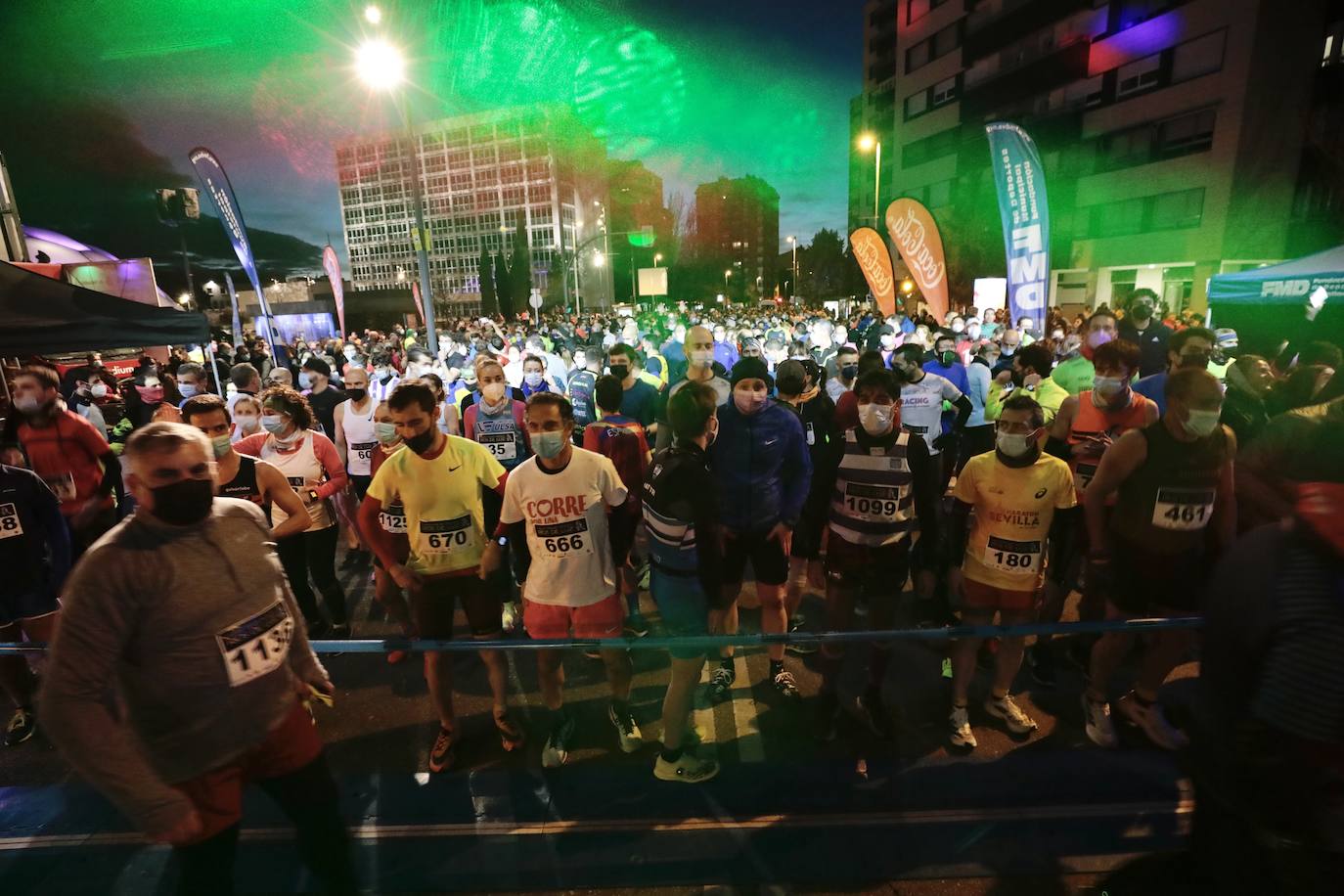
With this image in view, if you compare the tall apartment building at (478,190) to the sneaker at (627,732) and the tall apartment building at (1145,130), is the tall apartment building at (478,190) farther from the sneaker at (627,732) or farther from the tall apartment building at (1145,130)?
the sneaker at (627,732)

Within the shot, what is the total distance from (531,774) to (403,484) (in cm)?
186

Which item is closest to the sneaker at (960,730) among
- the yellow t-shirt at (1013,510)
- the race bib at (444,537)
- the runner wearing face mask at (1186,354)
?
the yellow t-shirt at (1013,510)

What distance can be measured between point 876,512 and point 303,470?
443cm

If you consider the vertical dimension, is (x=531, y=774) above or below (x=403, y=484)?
below


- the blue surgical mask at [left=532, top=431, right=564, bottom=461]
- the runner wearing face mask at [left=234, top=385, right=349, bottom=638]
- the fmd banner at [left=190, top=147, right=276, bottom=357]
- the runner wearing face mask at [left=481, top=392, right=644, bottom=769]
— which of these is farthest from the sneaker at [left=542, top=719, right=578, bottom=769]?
the fmd banner at [left=190, top=147, right=276, bottom=357]

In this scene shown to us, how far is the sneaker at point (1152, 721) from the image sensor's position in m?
3.78

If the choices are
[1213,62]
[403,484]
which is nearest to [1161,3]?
[1213,62]

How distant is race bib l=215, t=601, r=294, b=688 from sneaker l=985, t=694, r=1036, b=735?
4.04 metres

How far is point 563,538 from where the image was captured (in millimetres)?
3580

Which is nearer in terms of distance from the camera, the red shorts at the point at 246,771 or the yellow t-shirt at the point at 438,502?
the red shorts at the point at 246,771

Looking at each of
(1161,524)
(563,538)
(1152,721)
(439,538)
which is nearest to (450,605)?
(439,538)

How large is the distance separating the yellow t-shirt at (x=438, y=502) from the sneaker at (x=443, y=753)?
1.01 metres

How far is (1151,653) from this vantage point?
3.90 m

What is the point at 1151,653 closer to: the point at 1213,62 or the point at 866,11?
the point at 1213,62
